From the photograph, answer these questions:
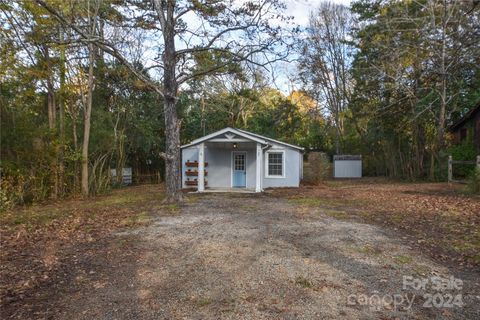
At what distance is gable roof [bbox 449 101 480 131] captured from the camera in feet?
59.1

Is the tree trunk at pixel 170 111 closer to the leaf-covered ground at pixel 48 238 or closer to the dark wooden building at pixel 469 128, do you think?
the leaf-covered ground at pixel 48 238

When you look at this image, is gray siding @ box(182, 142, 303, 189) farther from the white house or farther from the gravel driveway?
the gravel driveway

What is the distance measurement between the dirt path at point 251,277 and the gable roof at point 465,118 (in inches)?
632

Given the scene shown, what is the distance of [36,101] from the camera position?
12359 mm

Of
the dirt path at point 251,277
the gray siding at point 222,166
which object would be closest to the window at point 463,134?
the gray siding at point 222,166

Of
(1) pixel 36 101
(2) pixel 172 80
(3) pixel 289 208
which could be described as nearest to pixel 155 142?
(1) pixel 36 101

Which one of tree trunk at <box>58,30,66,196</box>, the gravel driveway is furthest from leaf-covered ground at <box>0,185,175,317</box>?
tree trunk at <box>58,30,66,196</box>

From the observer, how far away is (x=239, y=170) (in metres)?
16.6

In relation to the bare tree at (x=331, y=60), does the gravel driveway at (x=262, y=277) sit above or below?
below

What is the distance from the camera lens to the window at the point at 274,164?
16.9 m

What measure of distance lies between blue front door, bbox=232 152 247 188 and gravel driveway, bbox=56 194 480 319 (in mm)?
9920

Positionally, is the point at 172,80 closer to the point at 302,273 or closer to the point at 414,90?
the point at 302,273

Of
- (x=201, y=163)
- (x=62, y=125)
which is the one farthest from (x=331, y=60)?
(x=62, y=125)

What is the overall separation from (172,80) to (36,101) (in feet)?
18.8
